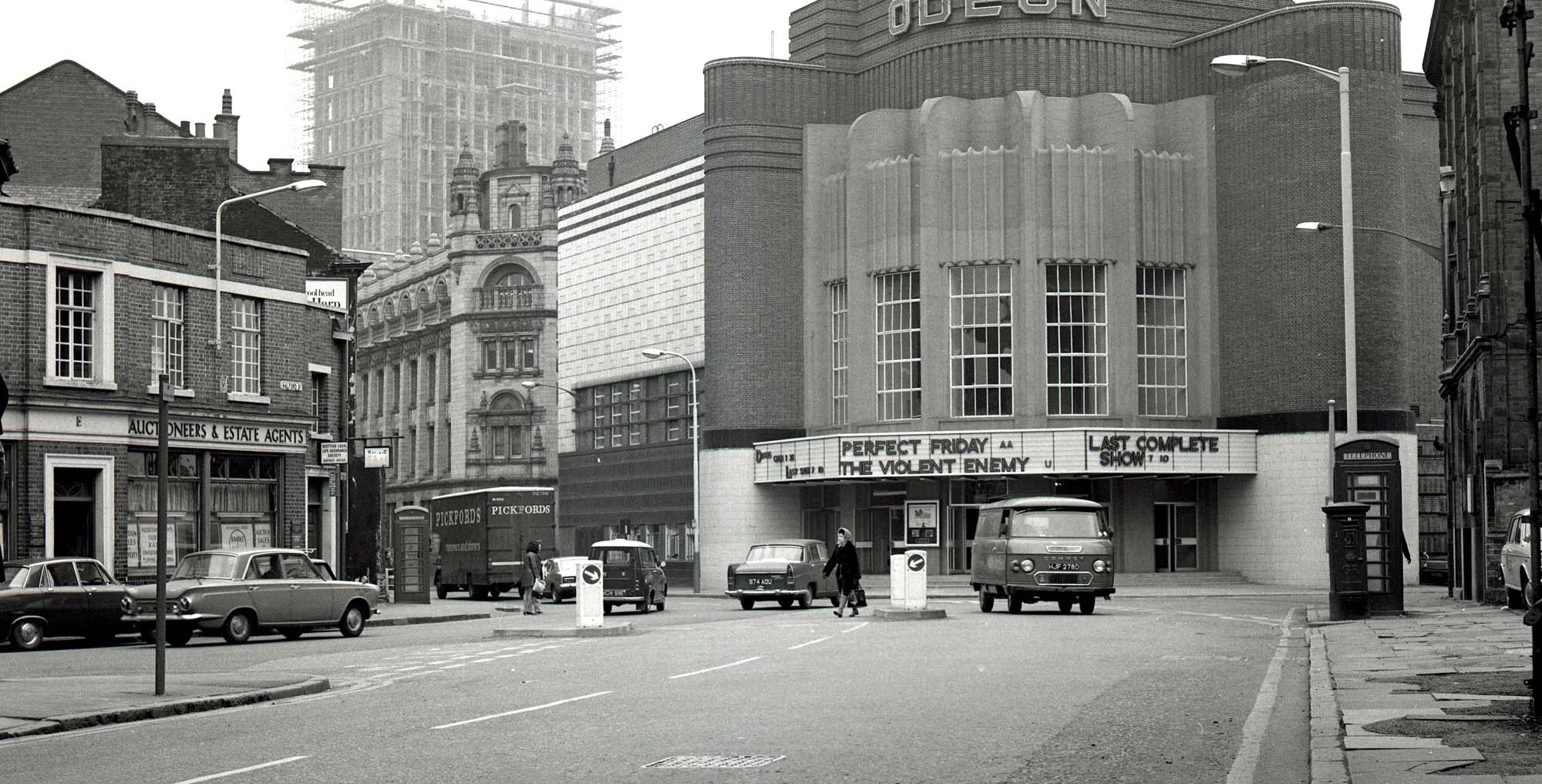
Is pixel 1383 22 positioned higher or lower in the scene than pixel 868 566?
higher

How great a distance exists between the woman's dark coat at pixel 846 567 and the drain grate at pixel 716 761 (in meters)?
22.1

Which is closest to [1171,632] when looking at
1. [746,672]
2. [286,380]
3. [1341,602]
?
[1341,602]

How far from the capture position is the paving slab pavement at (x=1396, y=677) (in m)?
11.0

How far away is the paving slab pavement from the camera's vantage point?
10992mm

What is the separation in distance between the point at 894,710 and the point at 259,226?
154 feet

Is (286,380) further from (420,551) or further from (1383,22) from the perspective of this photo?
(1383,22)

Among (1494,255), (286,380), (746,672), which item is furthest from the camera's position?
(286,380)

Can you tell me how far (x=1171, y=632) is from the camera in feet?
92.0

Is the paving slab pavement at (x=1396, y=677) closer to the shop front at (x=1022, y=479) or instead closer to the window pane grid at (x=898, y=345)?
the shop front at (x=1022, y=479)

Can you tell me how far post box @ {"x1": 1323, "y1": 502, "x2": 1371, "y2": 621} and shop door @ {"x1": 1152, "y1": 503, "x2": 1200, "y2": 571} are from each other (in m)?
32.8

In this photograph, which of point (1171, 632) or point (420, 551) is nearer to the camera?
point (1171, 632)

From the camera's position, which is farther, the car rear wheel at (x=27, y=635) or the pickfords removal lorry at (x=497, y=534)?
the pickfords removal lorry at (x=497, y=534)

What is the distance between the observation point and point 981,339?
208 ft

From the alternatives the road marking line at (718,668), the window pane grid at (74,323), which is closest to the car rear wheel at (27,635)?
the window pane grid at (74,323)
